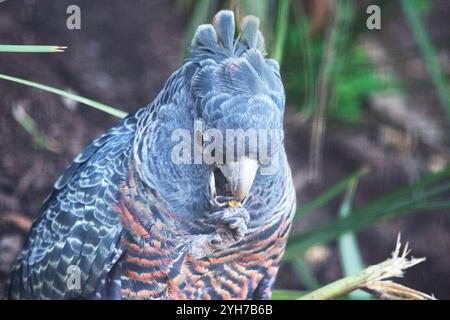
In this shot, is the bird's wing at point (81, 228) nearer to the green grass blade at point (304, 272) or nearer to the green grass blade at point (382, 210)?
the green grass blade at point (382, 210)

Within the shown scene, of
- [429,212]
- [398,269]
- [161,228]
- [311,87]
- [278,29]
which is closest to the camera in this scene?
[398,269]

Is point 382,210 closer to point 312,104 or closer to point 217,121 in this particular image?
point 312,104

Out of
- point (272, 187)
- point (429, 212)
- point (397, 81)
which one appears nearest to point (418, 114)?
point (397, 81)

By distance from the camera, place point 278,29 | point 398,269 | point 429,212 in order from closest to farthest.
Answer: point 398,269, point 278,29, point 429,212

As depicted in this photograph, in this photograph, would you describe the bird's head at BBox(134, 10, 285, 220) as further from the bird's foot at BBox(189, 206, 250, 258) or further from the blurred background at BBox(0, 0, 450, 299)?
the blurred background at BBox(0, 0, 450, 299)

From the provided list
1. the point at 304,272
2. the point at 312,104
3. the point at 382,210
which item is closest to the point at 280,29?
the point at 312,104

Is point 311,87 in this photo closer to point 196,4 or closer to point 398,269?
point 196,4
